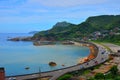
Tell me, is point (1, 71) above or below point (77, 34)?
below

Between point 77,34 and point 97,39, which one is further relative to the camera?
point 77,34

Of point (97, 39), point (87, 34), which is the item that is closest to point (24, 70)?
point (97, 39)

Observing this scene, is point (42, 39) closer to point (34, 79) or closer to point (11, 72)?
point (11, 72)

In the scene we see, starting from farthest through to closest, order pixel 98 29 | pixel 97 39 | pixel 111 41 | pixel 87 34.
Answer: pixel 98 29, pixel 87 34, pixel 97 39, pixel 111 41

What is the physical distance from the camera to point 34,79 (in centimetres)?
4062

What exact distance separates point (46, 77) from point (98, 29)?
446 feet

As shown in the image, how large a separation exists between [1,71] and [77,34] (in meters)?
154

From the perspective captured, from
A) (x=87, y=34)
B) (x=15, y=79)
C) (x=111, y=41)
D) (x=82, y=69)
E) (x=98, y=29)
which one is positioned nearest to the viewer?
(x=15, y=79)

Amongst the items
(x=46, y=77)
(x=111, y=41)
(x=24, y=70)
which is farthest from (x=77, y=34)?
(x=46, y=77)

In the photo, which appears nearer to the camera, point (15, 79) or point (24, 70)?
point (15, 79)

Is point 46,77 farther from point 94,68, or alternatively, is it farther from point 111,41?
point 111,41

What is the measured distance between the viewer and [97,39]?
146 metres

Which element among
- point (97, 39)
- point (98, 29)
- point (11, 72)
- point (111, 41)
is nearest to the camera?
point (11, 72)

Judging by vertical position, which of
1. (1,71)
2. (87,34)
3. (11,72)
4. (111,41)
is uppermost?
(87,34)
